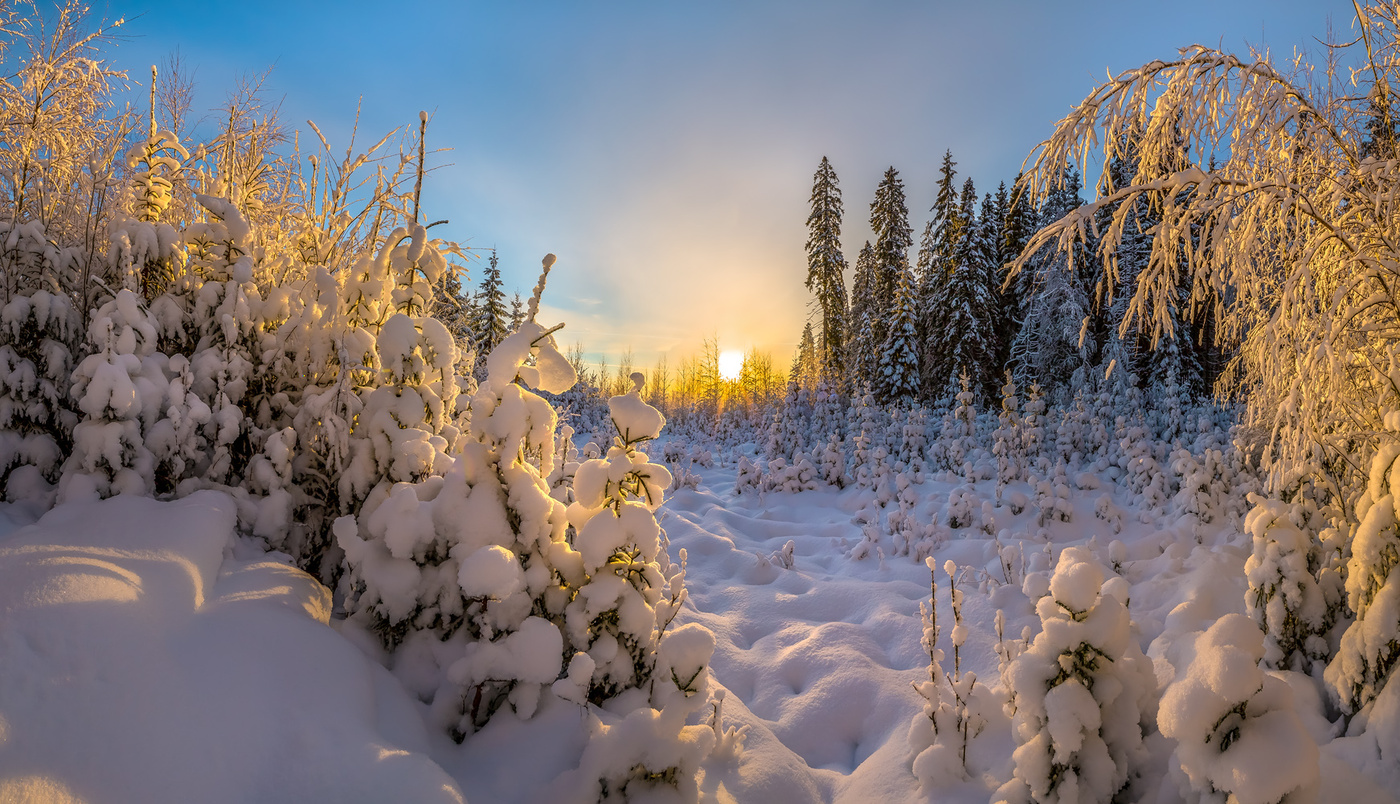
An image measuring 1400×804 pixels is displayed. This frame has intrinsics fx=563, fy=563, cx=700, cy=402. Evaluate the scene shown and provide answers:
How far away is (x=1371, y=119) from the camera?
112 inches

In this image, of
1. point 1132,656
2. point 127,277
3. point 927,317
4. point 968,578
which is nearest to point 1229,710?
point 1132,656

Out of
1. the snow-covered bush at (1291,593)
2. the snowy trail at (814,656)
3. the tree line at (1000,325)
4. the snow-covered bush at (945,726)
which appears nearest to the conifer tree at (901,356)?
the tree line at (1000,325)

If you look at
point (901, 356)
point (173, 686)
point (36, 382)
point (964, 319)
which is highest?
point (964, 319)

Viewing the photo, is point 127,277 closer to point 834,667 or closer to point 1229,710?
point 834,667

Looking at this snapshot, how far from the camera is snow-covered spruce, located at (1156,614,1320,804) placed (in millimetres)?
1523

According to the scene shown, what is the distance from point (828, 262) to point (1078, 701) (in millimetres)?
25484

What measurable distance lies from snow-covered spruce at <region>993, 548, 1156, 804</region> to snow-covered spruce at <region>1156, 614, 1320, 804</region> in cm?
24

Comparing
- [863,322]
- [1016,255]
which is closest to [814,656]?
[1016,255]

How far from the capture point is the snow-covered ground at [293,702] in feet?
4.50

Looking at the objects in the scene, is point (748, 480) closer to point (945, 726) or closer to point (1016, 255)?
point (945, 726)

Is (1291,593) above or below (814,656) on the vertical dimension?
above

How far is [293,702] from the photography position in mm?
1660

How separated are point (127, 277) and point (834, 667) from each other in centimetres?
422

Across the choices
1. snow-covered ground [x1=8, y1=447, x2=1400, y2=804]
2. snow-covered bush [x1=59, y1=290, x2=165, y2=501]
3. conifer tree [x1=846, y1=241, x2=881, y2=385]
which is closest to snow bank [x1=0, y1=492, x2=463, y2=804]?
snow-covered ground [x1=8, y1=447, x2=1400, y2=804]
